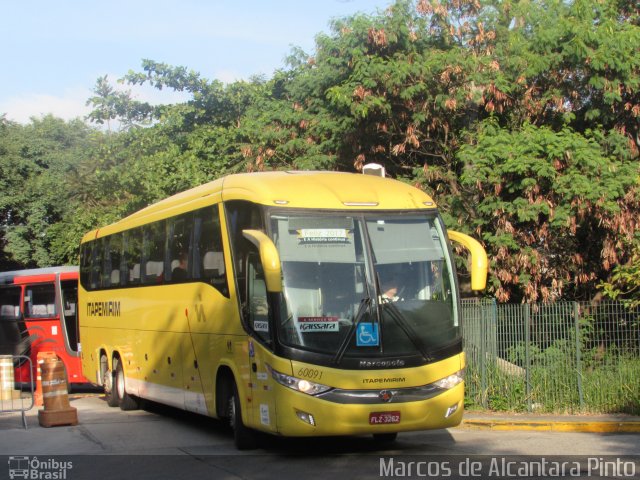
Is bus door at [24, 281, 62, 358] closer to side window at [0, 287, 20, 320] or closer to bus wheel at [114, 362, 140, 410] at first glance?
side window at [0, 287, 20, 320]

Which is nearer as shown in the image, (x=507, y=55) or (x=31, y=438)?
(x=31, y=438)

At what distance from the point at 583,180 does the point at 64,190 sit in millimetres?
25561

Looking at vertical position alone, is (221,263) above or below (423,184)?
below

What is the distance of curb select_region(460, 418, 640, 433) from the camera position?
12.8m

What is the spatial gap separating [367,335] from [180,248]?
174 inches

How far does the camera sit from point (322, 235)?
33.3ft

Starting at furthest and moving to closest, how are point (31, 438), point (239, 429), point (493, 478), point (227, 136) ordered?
point (227, 136) → point (31, 438) → point (239, 429) → point (493, 478)

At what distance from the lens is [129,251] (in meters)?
16.1

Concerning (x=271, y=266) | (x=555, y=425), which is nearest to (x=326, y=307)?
(x=271, y=266)

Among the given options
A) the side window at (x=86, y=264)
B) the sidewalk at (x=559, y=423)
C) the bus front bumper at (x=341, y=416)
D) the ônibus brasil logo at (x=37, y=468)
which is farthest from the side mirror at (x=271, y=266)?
the side window at (x=86, y=264)

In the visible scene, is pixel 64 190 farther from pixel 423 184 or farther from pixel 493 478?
pixel 493 478

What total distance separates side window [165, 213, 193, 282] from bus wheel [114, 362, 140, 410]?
389cm

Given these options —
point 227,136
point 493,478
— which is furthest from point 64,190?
point 493,478

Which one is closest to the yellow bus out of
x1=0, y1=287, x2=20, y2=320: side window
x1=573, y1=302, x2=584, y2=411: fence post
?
x1=573, y1=302, x2=584, y2=411: fence post
